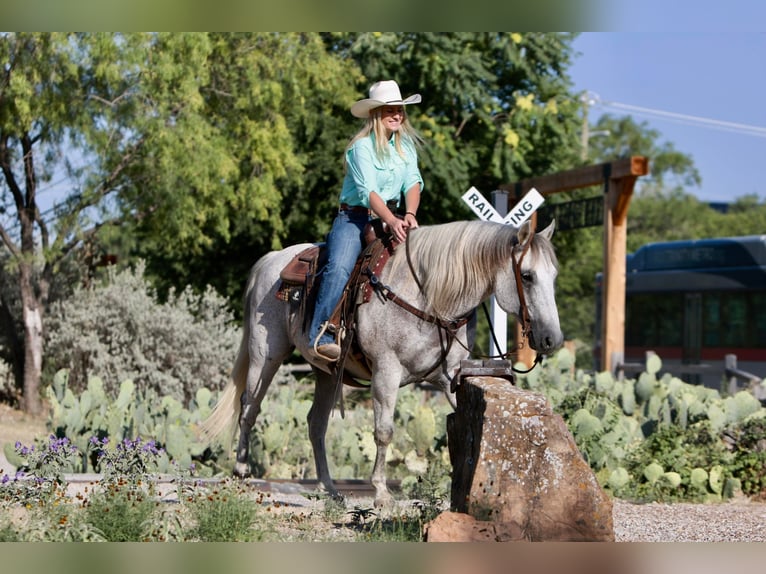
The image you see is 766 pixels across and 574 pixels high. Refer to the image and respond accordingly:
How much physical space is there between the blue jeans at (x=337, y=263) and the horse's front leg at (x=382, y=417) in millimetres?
491

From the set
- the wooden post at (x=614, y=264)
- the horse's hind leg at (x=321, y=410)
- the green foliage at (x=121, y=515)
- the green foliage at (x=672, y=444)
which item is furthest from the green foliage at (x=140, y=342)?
the green foliage at (x=121, y=515)

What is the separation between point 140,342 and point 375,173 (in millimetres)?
10821

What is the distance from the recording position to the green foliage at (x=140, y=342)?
1697 cm

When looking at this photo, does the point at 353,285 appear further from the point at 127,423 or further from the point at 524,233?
the point at 127,423

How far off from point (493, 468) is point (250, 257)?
58.8ft

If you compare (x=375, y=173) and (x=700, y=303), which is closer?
(x=375, y=173)

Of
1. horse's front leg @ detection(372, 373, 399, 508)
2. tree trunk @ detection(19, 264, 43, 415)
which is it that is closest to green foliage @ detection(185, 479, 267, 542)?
horse's front leg @ detection(372, 373, 399, 508)

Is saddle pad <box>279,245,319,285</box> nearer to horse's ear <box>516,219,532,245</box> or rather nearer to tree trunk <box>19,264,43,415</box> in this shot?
horse's ear <box>516,219,532,245</box>

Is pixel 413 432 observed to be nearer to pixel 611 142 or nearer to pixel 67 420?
pixel 67 420

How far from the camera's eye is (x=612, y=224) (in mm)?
15922

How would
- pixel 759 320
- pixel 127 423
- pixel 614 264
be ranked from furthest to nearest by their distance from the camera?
pixel 759 320
pixel 614 264
pixel 127 423

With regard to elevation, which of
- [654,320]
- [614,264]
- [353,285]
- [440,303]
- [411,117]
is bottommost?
[440,303]

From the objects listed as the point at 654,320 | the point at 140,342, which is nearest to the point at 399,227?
the point at 140,342

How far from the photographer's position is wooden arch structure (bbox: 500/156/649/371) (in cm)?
1545
